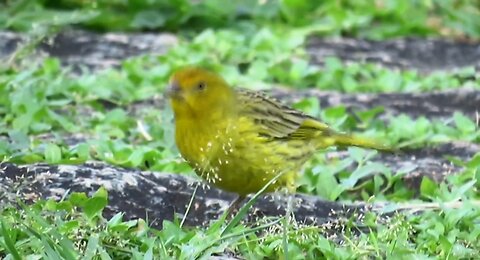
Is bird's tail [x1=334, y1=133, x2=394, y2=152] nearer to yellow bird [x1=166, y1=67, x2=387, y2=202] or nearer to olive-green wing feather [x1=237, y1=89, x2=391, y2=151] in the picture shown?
olive-green wing feather [x1=237, y1=89, x2=391, y2=151]

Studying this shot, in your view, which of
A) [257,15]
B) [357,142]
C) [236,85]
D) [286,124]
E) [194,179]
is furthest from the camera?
[257,15]

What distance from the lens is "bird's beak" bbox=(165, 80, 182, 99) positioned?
15.8 feet

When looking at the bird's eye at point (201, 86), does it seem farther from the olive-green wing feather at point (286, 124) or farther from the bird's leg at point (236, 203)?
the bird's leg at point (236, 203)

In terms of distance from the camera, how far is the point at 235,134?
15.9ft

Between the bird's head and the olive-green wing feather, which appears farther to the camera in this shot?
the olive-green wing feather

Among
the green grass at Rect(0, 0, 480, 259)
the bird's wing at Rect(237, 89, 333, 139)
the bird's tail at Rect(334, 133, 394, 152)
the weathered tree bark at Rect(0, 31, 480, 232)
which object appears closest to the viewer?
the green grass at Rect(0, 0, 480, 259)

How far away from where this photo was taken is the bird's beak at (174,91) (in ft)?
15.8

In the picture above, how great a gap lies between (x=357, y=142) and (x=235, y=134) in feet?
2.58

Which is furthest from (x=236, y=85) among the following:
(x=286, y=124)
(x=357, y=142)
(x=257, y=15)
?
(x=257, y=15)

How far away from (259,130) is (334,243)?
889 mm

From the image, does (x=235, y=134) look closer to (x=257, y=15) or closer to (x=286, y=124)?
(x=286, y=124)

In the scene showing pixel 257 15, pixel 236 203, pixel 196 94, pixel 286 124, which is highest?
pixel 196 94

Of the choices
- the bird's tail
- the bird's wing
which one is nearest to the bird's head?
the bird's wing

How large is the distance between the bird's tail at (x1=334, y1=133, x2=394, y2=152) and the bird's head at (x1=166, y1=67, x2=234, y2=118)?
612 millimetres
